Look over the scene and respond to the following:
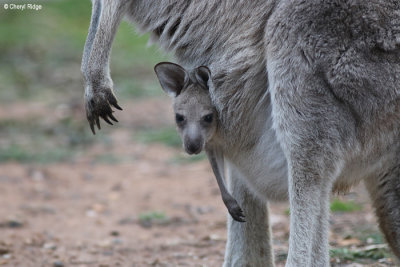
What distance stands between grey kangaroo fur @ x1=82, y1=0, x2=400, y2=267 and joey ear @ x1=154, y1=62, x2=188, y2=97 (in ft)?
0.40

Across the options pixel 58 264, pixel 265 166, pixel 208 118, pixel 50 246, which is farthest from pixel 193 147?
pixel 50 246

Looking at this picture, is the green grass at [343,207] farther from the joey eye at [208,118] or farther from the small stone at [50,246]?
the joey eye at [208,118]

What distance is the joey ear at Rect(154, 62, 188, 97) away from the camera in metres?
3.99

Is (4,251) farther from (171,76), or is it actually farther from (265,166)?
(265,166)

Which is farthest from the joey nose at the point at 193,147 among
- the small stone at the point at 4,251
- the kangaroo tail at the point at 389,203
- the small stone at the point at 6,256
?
the small stone at the point at 4,251

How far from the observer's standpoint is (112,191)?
7.24 m

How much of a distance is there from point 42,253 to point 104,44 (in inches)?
73.7

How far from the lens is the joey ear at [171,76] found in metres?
3.99

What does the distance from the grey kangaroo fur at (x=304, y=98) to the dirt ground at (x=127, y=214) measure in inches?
19.1

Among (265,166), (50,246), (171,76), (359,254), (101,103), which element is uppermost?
(171,76)

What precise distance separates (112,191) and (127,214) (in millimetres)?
722

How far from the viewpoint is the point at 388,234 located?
12.3ft

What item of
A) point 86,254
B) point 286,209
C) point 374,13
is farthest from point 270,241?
point 286,209

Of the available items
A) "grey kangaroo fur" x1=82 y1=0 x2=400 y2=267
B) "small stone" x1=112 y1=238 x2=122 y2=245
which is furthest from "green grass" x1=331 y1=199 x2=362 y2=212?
"grey kangaroo fur" x1=82 y1=0 x2=400 y2=267
